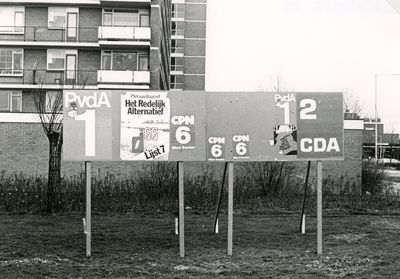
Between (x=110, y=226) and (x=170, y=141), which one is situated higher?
(x=170, y=141)

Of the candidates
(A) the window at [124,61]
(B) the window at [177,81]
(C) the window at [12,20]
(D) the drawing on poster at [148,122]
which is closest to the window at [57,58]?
(A) the window at [124,61]

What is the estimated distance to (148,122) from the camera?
800 cm

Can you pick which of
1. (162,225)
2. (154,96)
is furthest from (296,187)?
(154,96)

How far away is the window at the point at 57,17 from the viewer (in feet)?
128

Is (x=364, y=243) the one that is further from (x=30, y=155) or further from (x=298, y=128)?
(x=30, y=155)

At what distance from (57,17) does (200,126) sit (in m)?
34.5

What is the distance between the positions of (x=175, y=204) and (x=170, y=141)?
21.4 feet

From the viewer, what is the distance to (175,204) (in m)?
14.3

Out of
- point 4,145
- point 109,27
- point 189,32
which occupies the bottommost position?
point 4,145

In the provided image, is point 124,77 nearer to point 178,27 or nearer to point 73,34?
point 73,34

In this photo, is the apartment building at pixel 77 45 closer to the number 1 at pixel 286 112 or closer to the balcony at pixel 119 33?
the balcony at pixel 119 33

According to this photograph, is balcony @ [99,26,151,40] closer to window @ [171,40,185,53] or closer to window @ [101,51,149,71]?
window @ [101,51,149,71]

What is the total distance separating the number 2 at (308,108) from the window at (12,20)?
35.8 m

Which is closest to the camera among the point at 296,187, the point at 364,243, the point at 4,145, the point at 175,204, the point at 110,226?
the point at 364,243
